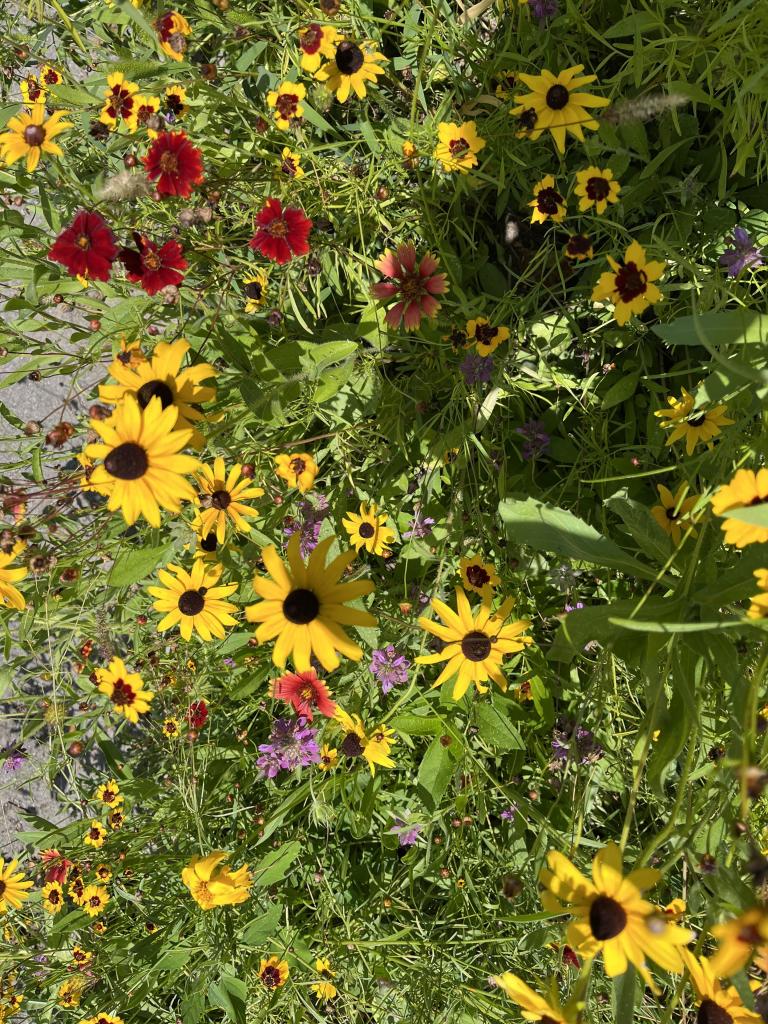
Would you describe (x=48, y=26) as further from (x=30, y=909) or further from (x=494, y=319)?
(x=30, y=909)

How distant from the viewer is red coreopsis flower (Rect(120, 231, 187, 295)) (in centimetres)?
142

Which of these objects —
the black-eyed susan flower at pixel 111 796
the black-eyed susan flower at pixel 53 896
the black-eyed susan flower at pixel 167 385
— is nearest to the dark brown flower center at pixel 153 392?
the black-eyed susan flower at pixel 167 385

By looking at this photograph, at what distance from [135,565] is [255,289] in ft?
2.85

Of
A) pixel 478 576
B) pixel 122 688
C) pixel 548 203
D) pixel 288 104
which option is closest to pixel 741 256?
pixel 548 203

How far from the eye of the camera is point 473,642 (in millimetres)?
1462

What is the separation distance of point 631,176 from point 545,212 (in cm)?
37

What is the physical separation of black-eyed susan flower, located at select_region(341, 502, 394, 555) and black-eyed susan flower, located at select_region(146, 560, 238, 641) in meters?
0.35

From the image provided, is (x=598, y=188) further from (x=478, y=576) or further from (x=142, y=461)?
(x=142, y=461)

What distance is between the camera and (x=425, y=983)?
70.9 inches

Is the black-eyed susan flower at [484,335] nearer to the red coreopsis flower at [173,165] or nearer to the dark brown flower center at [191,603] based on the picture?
the red coreopsis flower at [173,165]

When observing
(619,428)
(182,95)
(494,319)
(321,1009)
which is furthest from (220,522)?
(321,1009)

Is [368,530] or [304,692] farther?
[368,530]

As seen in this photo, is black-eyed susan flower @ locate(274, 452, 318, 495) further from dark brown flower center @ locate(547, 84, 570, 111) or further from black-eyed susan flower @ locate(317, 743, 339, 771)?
dark brown flower center @ locate(547, 84, 570, 111)

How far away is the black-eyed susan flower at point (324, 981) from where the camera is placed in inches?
70.4
